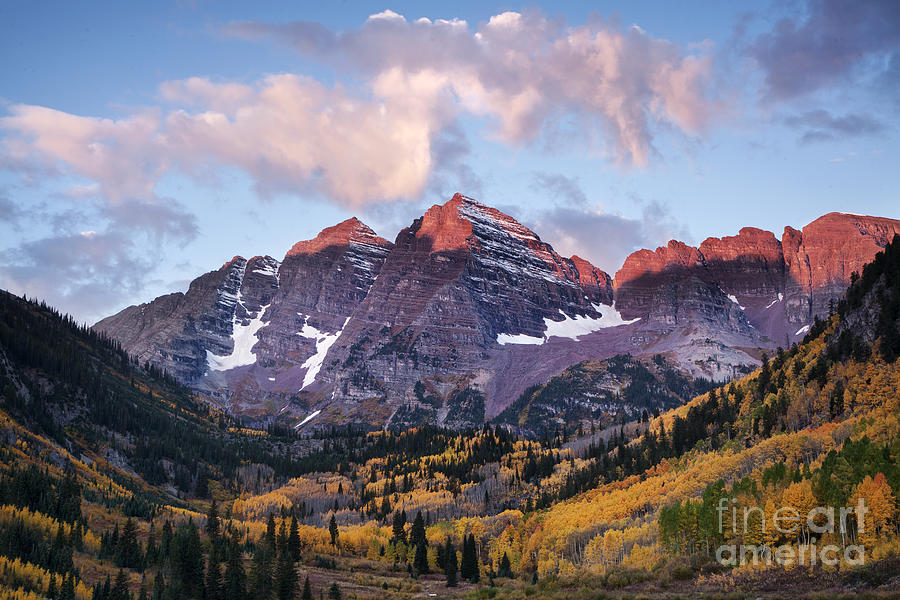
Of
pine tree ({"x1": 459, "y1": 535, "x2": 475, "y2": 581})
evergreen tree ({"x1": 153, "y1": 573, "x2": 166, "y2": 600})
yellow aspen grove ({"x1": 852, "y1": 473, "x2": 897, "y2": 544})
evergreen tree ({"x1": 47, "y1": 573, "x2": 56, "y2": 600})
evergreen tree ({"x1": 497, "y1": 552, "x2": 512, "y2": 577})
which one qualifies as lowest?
evergreen tree ({"x1": 497, "y1": 552, "x2": 512, "y2": 577})

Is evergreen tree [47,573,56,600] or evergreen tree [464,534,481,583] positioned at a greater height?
evergreen tree [47,573,56,600]

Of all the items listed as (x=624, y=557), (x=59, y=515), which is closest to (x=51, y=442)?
(x=59, y=515)

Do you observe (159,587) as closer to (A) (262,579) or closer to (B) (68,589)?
(B) (68,589)

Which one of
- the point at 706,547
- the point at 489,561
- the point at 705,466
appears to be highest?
the point at 705,466

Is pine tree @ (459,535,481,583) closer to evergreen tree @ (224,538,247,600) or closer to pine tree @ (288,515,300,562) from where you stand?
pine tree @ (288,515,300,562)

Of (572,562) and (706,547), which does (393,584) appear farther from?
(706,547)

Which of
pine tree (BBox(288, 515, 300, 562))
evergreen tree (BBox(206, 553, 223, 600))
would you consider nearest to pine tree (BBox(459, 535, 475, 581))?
pine tree (BBox(288, 515, 300, 562))

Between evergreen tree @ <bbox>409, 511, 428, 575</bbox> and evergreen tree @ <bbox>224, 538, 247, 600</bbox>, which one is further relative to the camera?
evergreen tree @ <bbox>409, 511, 428, 575</bbox>

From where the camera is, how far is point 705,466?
463 ft

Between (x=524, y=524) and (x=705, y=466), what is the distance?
41564 millimetres

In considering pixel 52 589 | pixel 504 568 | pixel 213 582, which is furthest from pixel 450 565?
pixel 52 589

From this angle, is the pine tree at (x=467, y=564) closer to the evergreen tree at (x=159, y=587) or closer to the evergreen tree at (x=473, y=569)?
the evergreen tree at (x=473, y=569)

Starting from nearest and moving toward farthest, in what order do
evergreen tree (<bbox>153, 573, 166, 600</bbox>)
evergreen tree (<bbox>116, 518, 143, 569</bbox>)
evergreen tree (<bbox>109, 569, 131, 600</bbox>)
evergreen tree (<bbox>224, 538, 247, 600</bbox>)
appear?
evergreen tree (<bbox>109, 569, 131, 600</bbox>) → evergreen tree (<bbox>153, 573, 166, 600</bbox>) → evergreen tree (<bbox>224, 538, 247, 600</bbox>) → evergreen tree (<bbox>116, 518, 143, 569</bbox>)

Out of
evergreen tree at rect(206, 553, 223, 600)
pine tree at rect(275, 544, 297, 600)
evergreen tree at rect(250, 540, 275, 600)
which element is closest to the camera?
pine tree at rect(275, 544, 297, 600)
